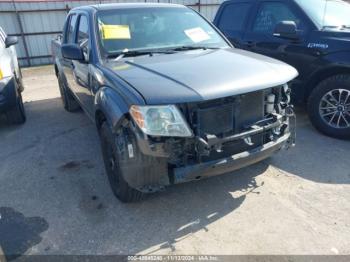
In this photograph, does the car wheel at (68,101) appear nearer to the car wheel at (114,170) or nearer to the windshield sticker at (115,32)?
the windshield sticker at (115,32)

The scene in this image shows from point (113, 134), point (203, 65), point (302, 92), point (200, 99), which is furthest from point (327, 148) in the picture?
point (113, 134)

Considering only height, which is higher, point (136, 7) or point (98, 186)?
point (136, 7)

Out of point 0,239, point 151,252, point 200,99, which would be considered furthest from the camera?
point 0,239

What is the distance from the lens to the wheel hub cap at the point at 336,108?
4.25 metres

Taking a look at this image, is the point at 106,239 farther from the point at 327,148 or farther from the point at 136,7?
the point at 327,148

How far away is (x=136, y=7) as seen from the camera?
13.0ft

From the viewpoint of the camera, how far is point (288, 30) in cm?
444

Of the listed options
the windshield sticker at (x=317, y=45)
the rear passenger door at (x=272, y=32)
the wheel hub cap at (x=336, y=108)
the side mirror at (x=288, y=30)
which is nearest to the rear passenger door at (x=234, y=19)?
the rear passenger door at (x=272, y=32)

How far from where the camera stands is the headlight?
2488mm

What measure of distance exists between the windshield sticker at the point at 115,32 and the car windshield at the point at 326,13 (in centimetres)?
264

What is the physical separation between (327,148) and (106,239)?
297cm

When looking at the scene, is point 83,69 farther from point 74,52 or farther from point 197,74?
point 197,74

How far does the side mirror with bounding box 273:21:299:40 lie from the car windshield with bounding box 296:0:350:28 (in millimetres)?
344

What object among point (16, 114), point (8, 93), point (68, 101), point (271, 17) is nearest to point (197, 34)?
point (271, 17)
